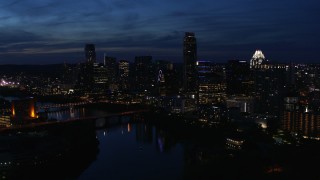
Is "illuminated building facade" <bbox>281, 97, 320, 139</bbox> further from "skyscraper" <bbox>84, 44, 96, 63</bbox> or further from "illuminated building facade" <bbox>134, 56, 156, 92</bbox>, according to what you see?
"skyscraper" <bbox>84, 44, 96, 63</bbox>

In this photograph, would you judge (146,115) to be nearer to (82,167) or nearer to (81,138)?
(81,138)

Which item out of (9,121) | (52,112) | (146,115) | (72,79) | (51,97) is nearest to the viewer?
(9,121)

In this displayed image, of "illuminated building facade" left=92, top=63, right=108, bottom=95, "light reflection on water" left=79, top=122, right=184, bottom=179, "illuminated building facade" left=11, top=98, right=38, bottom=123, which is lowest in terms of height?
"light reflection on water" left=79, top=122, right=184, bottom=179

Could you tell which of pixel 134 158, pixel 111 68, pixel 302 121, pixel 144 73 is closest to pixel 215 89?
pixel 144 73

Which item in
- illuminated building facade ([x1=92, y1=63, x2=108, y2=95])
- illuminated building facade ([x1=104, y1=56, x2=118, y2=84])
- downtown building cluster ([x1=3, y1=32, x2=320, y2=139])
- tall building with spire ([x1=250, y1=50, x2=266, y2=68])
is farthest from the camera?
illuminated building facade ([x1=104, y1=56, x2=118, y2=84])

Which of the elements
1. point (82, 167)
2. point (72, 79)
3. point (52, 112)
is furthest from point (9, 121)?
point (72, 79)

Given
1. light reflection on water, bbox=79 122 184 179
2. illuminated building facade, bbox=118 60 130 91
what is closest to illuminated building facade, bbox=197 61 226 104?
illuminated building facade, bbox=118 60 130 91

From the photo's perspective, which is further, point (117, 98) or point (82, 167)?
point (117, 98)

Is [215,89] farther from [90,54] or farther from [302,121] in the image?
[90,54]

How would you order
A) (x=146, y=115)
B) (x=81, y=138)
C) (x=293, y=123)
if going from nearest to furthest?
(x=81, y=138) < (x=293, y=123) < (x=146, y=115)
